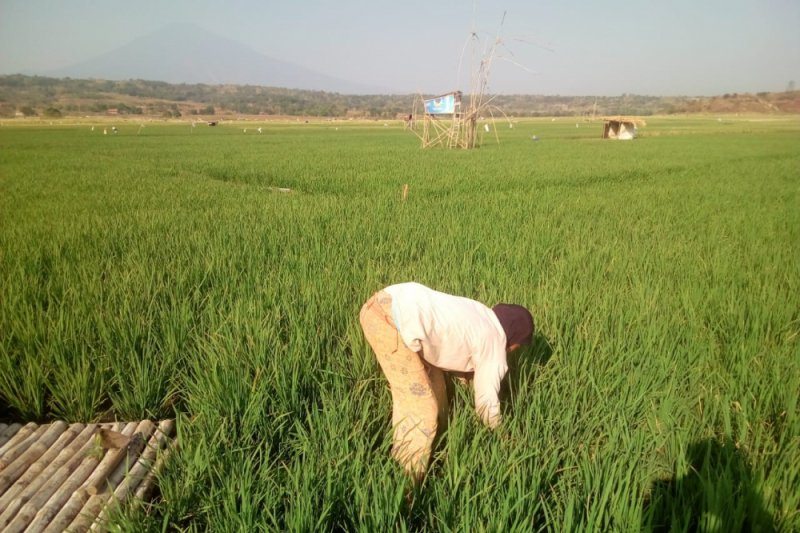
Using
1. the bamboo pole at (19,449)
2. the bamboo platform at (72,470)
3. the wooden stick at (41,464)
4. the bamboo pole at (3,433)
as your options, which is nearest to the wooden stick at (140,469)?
the bamboo platform at (72,470)

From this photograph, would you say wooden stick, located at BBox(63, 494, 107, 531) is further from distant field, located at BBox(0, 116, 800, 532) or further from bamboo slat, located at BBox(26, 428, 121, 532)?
distant field, located at BBox(0, 116, 800, 532)

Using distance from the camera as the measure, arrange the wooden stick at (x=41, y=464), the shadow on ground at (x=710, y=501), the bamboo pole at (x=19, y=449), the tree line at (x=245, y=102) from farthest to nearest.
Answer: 1. the tree line at (x=245, y=102)
2. the bamboo pole at (x=19, y=449)
3. the wooden stick at (x=41, y=464)
4. the shadow on ground at (x=710, y=501)

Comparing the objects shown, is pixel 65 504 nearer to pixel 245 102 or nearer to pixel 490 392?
pixel 490 392

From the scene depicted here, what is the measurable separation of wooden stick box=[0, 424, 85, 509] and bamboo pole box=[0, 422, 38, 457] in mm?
145

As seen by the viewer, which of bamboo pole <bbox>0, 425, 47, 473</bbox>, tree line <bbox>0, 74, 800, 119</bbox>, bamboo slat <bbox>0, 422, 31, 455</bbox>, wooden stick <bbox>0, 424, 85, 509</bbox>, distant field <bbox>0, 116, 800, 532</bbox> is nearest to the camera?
distant field <bbox>0, 116, 800, 532</bbox>

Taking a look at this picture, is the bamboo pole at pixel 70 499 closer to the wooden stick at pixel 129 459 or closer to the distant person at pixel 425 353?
the wooden stick at pixel 129 459

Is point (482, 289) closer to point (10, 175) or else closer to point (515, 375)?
point (515, 375)

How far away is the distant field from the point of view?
1.36 metres

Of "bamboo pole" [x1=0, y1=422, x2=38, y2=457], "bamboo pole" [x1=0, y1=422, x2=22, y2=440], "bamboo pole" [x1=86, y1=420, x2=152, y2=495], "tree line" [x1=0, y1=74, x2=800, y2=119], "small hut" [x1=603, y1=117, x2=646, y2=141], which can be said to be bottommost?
"bamboo pole" [x1=0, y1=422, x2=22, y2=440]

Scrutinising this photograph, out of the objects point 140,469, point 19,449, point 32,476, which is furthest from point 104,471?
point 19,449

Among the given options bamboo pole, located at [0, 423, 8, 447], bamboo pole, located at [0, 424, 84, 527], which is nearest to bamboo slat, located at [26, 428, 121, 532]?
bamboo pole, located at [0, 424, 84, 527]

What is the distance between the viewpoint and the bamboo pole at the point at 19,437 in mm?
1835

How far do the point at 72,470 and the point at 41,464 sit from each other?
131mm

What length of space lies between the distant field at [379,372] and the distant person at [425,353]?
0.26 feet
